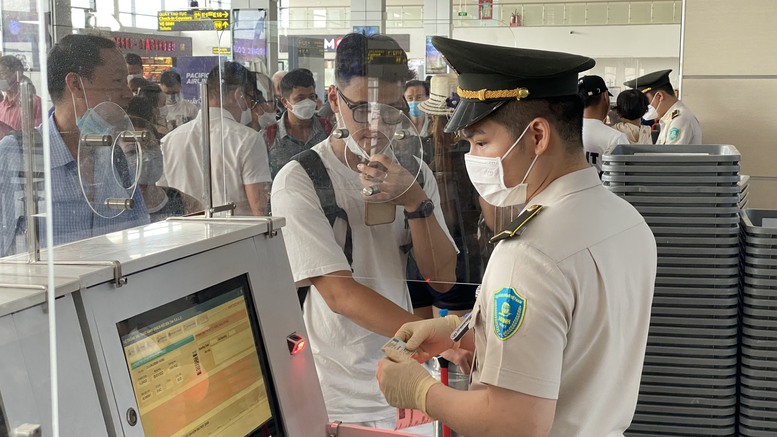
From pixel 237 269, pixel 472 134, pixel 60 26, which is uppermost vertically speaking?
pixel 60 26

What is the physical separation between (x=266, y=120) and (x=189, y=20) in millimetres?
810

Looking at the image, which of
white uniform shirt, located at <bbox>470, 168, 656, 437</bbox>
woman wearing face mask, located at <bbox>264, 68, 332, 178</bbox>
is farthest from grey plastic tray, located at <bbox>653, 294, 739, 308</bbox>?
woman wearing face mask, located at <bbox>264, 68, 332, 178</bbox>

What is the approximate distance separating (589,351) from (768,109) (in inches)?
155

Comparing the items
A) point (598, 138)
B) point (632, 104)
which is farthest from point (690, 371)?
point (632, 104)

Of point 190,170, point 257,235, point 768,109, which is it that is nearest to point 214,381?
point 257,235

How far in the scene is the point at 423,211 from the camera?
93.8 inches

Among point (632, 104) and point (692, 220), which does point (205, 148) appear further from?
point (632, 104)

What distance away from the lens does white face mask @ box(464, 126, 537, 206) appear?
1677 mm

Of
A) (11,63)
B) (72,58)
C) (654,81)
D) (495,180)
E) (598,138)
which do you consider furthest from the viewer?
(654,81)

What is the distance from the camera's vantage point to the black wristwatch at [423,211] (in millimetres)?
2383

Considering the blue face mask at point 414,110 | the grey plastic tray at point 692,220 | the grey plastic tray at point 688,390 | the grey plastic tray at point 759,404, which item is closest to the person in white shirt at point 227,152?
the blue face mask at point 414,110

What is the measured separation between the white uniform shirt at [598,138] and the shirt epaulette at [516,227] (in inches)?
131

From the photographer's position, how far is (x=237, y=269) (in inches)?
57.1

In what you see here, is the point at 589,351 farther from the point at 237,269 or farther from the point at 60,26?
the point at 60,26
